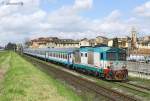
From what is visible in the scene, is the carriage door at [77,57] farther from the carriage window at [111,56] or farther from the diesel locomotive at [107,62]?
the carriage window at [111,56]

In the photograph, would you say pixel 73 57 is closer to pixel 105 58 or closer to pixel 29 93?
pixel 105 58

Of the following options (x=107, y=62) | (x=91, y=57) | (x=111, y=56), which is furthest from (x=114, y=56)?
(x=91, y=57)

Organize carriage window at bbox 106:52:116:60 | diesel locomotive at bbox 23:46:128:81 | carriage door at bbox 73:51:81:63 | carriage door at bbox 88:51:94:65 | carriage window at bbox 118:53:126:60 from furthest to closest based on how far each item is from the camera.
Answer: carriage door at bbox 73:51:81:63 < carriage door at bbox 88:51:94:65 < carriage window at bbox 118:53:126:60 < carriage window at bbox 106:52:116:60 < diesel locomotive at bbox 23:46:128:81

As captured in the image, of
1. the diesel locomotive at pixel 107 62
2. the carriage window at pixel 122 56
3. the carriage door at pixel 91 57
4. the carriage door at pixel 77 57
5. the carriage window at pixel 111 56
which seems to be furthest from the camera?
the carriage door at pixel 77 57

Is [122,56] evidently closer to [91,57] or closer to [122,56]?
[122,56]

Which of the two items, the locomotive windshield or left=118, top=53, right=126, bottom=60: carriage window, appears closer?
the locomotive windshield

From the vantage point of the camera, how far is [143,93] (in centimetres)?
2577

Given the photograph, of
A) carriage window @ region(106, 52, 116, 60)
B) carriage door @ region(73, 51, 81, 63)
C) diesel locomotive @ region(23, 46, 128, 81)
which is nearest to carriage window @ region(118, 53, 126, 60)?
diesel locomotive @ region(23, 46, 128, 81)

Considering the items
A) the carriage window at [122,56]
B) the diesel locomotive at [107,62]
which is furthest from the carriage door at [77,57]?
the carriage window at [122,56]

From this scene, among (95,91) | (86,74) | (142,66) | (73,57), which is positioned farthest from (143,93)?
(73,57)

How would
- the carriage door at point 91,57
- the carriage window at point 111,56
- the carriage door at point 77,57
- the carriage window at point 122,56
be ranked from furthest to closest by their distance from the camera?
the carriage door at point 77,57, the carriage door at point 91,57, the carriage window at point 122,56, the carriage window at point 111,56

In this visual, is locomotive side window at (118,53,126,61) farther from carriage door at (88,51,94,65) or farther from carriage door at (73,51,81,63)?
carriage door at (73,51,81,63)

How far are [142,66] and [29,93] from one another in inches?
789

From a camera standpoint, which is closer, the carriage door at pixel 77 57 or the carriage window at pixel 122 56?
the carriage window at pixel 122 56
